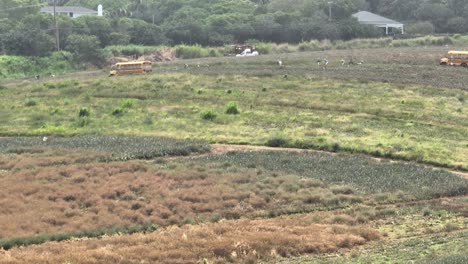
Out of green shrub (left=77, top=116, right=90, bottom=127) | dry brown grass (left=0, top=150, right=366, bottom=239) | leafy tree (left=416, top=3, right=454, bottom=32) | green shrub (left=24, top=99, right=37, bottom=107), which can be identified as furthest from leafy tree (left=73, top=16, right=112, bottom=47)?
dry brown grass (left=0, top=150, right=366, bottom=239)

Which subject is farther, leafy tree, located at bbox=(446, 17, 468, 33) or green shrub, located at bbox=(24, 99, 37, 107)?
leafy tree, located at bbox=(446, 17, 468, 33)

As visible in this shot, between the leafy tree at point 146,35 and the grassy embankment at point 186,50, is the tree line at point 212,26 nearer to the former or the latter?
the leafy tree at point 146,35

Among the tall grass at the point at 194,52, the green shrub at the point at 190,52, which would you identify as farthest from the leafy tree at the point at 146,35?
the green shrub at the point at 190,52

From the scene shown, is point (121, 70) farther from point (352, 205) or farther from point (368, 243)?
point (368, 243)

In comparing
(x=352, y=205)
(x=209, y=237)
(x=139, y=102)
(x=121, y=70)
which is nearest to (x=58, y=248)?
(x=209, y=237)

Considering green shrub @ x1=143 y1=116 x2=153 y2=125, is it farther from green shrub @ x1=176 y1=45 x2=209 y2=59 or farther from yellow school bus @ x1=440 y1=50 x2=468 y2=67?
green shrub @ x1=176 y1=45 x2=209 y2=59

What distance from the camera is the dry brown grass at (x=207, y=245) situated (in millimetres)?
22297

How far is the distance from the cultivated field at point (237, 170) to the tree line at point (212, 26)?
121ft

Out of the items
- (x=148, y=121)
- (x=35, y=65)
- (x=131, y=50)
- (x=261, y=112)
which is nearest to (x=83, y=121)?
(x=148, y=121)

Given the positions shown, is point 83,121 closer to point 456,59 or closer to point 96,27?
point 456,59

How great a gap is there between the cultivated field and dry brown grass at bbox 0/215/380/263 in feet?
0.24

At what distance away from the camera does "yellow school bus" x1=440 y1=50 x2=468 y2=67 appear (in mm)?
76438

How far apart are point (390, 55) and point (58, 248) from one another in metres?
69.2

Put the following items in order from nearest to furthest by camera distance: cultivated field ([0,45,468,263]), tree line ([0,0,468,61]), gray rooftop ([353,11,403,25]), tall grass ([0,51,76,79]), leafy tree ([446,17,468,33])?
cultivated field ([0,45,468,263]) < tall grass ([0,51,76,79]) < tree line ([0,0,468,61]) < leafy tree ([446,17,468,33]) < gray rooftop ([353,11,403,25])
